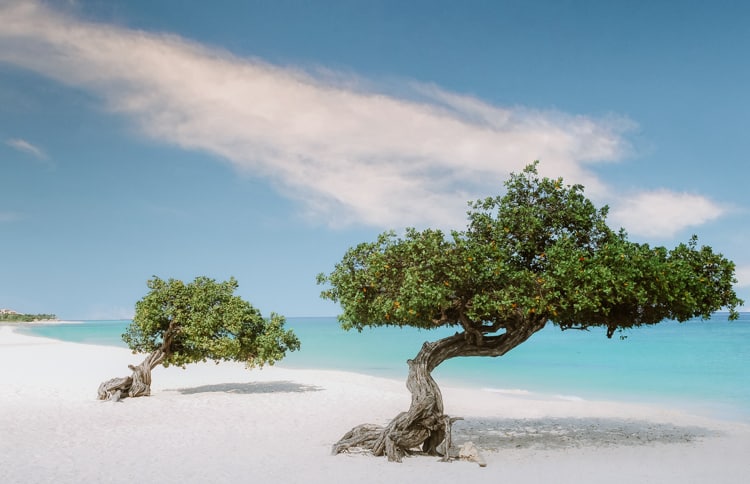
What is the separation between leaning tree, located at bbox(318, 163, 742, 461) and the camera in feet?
40.4

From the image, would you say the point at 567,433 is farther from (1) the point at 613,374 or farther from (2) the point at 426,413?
(1) the point at 613,374

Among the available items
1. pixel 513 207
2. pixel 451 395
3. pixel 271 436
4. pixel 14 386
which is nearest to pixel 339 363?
pixel 451 395

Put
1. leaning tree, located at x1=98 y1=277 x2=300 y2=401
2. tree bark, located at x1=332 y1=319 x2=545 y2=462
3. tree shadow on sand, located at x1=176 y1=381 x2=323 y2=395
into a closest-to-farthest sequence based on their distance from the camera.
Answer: tree bark, located at x1=332 y1=319 x2=545 y2=462 → leaning tree, located at x1=98 y1=277 x2=300 y2=401 → tree shadow on sand, located at x1=176 y1=381 x2=323 y2=395

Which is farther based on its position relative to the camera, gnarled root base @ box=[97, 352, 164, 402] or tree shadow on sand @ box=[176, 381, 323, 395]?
tree shadow on sand @ box=[176, 381, 323, 395]

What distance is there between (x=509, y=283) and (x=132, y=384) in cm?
1486

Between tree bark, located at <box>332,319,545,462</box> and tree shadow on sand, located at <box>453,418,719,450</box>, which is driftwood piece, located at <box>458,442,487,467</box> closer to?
tree bark, located at <box>332,319,545,462</box>

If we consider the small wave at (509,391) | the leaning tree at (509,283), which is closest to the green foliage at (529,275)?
the leaning tree at (509,283)

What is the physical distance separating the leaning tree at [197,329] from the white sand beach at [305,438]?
1.34 metres

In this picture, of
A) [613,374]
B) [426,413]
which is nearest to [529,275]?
[426,413]

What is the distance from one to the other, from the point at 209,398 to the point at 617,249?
15217 mm

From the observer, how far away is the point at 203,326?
22500 millimetres

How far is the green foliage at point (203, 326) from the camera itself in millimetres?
22516

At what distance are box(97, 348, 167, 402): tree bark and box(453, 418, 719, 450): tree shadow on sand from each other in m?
10.8

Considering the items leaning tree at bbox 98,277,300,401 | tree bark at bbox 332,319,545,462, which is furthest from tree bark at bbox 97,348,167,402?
tree bark at bbox 332,319,545,462
